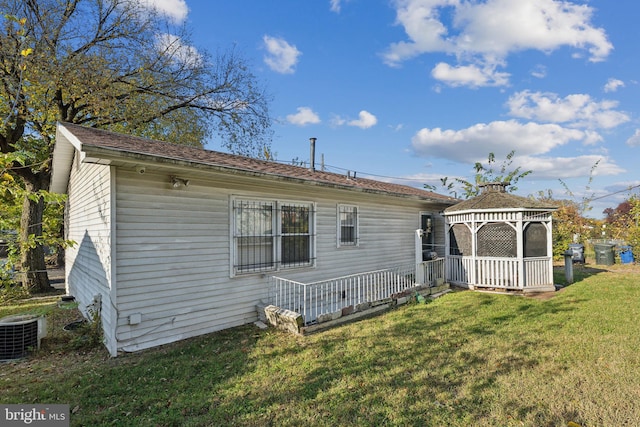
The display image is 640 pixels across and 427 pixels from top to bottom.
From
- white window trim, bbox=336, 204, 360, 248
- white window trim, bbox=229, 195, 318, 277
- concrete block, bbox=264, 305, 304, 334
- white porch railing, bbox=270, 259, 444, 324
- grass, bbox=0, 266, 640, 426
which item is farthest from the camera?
white window trim, bbox=336, 204, 360, 248

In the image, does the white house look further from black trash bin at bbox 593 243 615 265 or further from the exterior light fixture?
black trash bin at bbox 593 243 615 265

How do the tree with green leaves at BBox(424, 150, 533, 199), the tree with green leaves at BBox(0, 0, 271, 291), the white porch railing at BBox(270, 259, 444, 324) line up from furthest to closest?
the tree with green leaves at BBox(424, 150, 533, 199), the tree with green leaves at BBox(0, 0, 271, 291), the white porch railing at BBox(270, 259, 444, 324)

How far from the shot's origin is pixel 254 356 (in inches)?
191

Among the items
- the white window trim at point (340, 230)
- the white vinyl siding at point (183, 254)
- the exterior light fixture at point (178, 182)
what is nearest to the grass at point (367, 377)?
the white vinyl siding at point (183, 254)

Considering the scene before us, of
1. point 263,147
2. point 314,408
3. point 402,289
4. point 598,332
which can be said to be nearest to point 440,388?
point 314,408

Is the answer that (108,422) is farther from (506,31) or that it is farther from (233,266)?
(506,31)

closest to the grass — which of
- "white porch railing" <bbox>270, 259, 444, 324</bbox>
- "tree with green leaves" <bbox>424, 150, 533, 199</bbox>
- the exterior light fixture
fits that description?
"white porch railing" <bbox>270, 259, 444, 324</bbox>

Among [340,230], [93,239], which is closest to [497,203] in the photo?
[340,230]

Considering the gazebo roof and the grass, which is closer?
the grass

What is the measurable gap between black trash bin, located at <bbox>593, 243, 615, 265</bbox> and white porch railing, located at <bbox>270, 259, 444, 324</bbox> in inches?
432

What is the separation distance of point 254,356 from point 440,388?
9.09ft

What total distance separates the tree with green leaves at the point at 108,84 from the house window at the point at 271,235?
7.72 metres

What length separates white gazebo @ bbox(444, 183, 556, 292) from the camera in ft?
30.1

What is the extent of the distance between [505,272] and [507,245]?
2.74 feet
